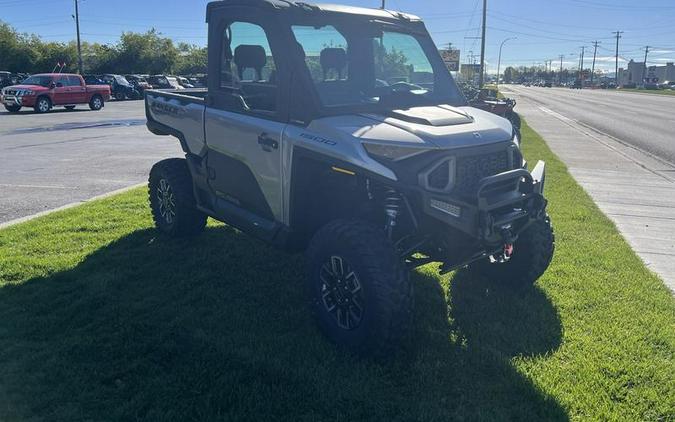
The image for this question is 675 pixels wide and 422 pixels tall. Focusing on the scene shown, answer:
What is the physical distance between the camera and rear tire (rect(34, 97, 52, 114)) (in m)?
25.7

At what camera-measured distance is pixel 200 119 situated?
17.2 feet

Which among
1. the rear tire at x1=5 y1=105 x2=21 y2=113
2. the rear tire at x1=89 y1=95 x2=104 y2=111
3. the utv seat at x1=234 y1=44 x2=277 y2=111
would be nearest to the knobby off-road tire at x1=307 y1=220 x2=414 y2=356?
the utv seat at x1=234 y1=44 x2=277 y2=111

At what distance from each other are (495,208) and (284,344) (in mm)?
1696

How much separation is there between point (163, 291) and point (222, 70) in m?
1.98

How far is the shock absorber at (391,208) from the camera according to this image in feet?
12.3

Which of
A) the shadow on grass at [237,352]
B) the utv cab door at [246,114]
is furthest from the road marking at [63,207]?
the utv cab door at [246,114]

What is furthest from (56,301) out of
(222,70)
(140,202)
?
(140,202)

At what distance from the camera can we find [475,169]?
381 cm

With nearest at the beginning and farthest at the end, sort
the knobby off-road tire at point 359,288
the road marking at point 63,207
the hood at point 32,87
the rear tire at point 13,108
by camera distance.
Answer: the knobby off-road tire at point 359,288 < the road marking at point 63,207 < the hood at point 32,87 < the rear tire at point 13,108

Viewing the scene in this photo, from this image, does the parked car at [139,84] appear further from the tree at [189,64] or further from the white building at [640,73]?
the white building at [640,73]

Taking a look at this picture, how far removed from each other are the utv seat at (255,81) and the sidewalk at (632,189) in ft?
13.0

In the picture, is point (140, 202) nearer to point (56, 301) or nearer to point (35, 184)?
point (35, 184)

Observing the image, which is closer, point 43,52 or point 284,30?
point 284,30

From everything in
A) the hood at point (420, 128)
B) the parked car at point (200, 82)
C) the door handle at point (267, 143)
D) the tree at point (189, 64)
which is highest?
the tree at point (189, 64)
